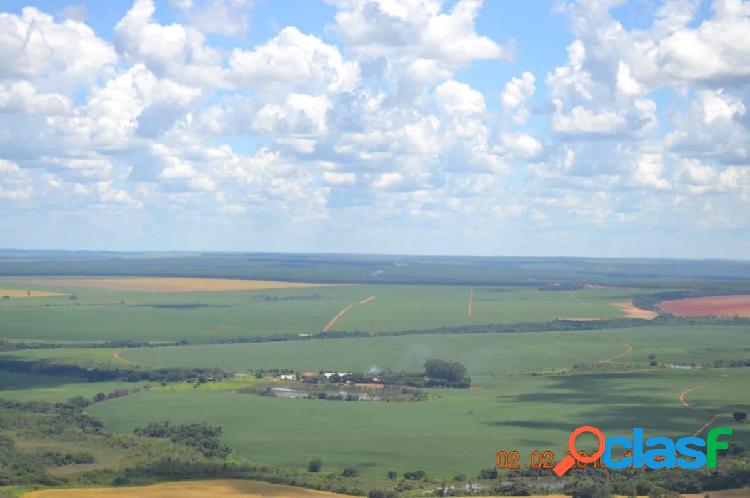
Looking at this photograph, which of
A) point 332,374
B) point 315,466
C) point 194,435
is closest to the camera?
point 315,466

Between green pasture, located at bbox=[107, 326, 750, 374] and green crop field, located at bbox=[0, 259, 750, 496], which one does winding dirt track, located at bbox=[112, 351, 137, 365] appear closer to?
green crop field, located at bbox=[0, 259, 750, 496]

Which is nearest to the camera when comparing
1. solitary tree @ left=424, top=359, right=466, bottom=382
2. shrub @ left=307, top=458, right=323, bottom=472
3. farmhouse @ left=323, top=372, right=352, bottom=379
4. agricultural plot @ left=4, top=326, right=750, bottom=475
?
shrub @ left=307, top=458, right=323, bottom=472

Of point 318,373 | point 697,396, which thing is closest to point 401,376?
point 318,373

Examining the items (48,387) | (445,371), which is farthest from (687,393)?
(48,387)

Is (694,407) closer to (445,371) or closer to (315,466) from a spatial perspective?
(445,371)

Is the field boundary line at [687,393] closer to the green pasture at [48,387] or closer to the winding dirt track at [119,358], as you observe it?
the green pasture at [48,387]

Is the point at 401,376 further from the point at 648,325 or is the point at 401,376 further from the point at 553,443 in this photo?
the point at 648,325

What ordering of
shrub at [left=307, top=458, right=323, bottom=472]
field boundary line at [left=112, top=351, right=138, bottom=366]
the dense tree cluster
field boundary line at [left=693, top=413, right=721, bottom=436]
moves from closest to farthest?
shrub at [left=307, top=458, right=323, bottom=472] → the dense tree cluster → field boundary line at [left=693, top=413, right=721, bottom=436] → field boundary line at [left=112, top=351, right=138, bottom=366]

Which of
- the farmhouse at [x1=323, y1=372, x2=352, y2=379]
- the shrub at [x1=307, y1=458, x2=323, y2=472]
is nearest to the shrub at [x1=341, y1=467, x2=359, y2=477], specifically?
the shrub at [x1=307, y1=458, x2=323, y2=472]

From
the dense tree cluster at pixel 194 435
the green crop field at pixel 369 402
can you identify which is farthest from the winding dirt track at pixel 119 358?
the dense tree cluster at pixel 194 435

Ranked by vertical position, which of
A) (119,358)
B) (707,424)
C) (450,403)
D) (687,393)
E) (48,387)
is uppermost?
(687,393)

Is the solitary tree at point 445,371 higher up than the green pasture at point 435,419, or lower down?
higher up
